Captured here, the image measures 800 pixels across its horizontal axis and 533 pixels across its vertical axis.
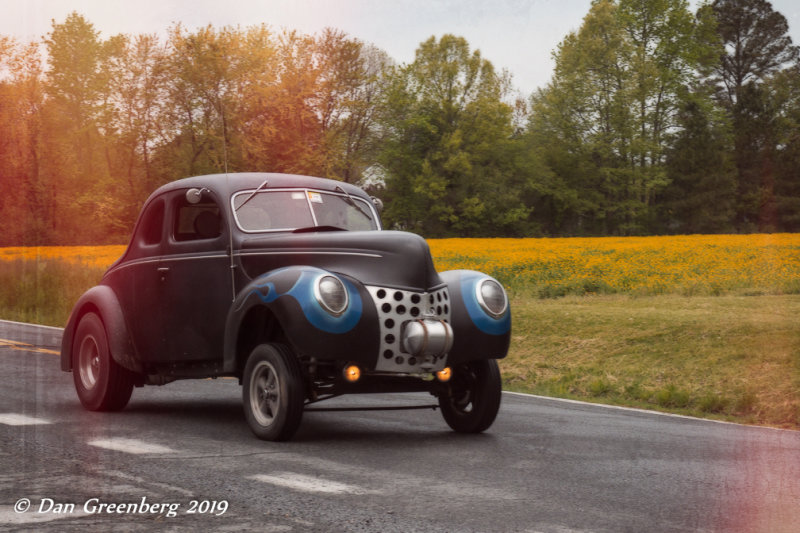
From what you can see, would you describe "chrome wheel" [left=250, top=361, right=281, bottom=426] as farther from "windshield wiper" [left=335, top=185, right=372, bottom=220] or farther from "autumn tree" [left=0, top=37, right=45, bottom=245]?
"autumn tree" [left=0, top=37, right=45, bottom=245]

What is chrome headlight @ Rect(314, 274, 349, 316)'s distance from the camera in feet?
24.4

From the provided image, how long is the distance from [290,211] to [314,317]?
183 centimetres

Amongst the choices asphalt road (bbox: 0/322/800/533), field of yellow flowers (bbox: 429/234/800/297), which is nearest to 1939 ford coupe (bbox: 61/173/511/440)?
asphalt road (bbox: 0/322/800/533)

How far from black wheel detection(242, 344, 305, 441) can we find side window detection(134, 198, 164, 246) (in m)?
2.08

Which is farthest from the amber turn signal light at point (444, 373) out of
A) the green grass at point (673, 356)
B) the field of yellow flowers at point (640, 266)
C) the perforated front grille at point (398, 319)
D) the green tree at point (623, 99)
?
the green tree at point (623, 99)

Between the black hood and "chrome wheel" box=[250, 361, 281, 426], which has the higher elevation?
the black hood

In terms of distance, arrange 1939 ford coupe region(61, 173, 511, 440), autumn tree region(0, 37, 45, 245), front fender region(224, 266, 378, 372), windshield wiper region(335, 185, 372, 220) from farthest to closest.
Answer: autumn tree region(0, 37, 45, 245) → windshield wiper region(335, 185, 372, 220) → 1939 ford coupe region(61, 173, 511, 440) → front fender region(224, 266, 378, 372)

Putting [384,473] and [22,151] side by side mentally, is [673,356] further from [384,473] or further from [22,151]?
[22,151]

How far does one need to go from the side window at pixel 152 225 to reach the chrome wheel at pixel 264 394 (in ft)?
7.10

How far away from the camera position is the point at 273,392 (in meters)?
7.70

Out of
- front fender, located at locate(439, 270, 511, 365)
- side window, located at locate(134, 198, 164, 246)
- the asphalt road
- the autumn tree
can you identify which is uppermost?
the autumn tree

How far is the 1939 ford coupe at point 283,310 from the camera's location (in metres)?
7.57

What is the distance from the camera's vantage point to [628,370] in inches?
566

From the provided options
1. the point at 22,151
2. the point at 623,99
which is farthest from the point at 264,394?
the point at 623,99
